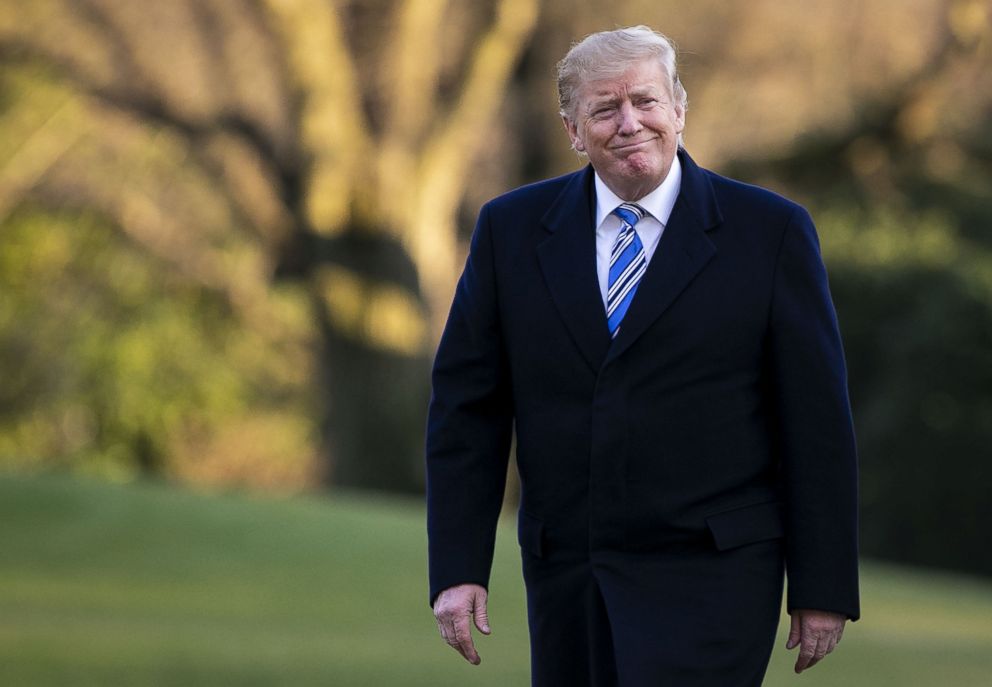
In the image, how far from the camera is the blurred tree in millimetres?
18969

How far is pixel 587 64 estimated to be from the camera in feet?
13.0

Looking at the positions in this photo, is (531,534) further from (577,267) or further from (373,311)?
(373,311)

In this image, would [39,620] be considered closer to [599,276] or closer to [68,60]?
[599,276]

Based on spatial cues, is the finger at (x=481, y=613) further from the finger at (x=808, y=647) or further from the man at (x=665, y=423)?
the finger at (x=808, y=647)

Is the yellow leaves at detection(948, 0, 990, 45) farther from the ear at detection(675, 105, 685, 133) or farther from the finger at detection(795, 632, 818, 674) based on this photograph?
the finger at detection(795, 632, 818, 674)

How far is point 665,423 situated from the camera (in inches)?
155

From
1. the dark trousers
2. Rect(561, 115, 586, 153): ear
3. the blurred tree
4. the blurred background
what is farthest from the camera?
the blurred tree

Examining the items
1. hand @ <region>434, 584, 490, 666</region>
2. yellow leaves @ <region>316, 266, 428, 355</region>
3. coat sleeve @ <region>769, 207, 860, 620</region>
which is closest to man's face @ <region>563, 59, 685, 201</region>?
coat sleeve @ <region>769, 207, 860, 620</region>

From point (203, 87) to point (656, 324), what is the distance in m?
16.2

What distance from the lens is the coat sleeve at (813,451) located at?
3.89m

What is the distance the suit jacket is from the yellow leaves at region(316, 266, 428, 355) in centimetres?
1553

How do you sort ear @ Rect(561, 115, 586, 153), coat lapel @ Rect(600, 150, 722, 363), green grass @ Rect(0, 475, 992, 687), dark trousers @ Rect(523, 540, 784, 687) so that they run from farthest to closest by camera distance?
green grass @ Rect(0, 475, 992, 687) → ear @ Rect(561, 115, 586, 153) → coat lapel @ Rect(600, 150, 722, 363) → dark trousers @ Rect(523, 540, 784, 687)

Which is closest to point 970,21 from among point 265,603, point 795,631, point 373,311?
point 373,311

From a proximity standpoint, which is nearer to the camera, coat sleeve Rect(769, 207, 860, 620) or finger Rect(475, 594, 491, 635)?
coat sleeve Rect(769, 207, 860, 620)
